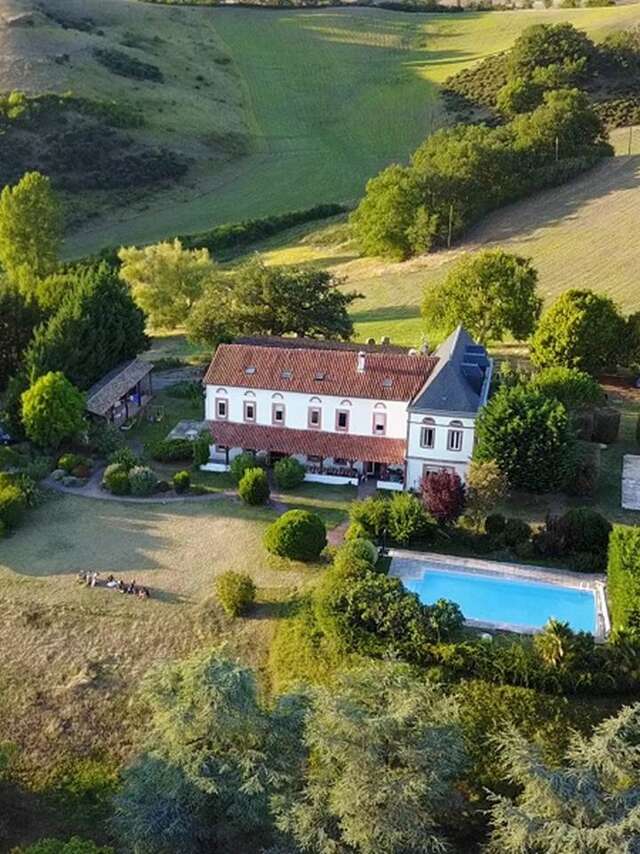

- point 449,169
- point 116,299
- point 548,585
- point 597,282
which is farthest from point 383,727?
point 449,169

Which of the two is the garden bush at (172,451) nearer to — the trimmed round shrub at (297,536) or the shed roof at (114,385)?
A: the shed roof at (114,385)

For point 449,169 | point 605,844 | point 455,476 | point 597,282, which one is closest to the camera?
point 605,844

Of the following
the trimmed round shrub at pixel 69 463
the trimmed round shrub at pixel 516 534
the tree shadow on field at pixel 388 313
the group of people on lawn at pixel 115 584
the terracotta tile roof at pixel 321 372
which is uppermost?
the terracotta tile roof at pixel 321 372

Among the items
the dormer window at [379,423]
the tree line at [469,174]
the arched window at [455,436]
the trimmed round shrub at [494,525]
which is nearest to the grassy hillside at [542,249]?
the tree line at [469,174]

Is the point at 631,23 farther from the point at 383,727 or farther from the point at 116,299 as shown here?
the point at 383,727

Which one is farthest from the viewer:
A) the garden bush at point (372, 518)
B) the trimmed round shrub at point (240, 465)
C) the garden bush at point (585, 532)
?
the trimmed round shrub at point (240, 465)

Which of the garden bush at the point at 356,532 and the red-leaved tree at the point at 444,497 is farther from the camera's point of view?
the red-leaved tree at the point at 444,497
